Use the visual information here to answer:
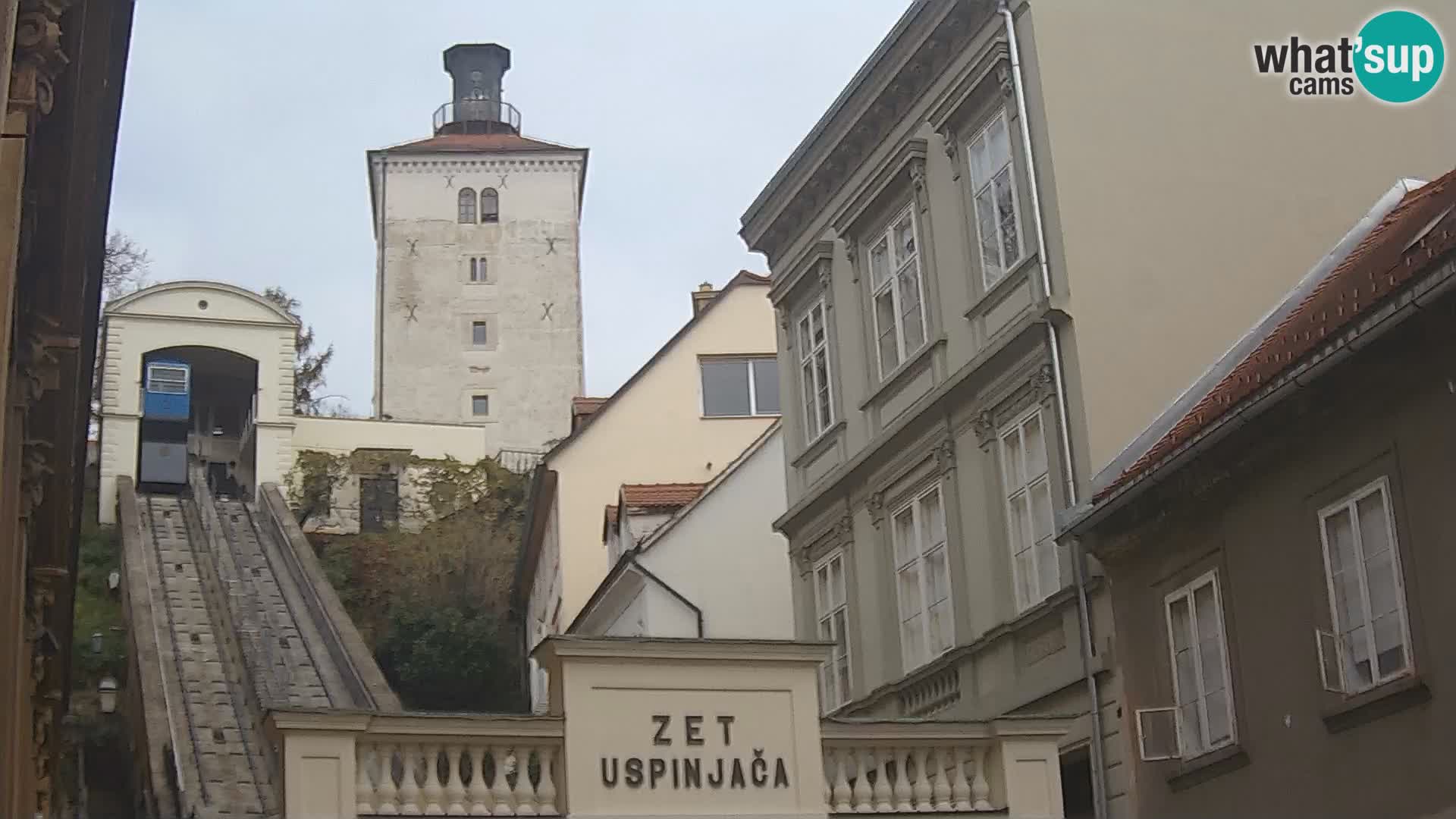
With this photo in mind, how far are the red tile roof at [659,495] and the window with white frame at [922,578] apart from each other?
36.5 ft

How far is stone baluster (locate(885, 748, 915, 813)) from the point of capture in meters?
15.5

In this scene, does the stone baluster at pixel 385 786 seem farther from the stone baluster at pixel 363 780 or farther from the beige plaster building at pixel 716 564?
the beige plaster building at pixel 716 564

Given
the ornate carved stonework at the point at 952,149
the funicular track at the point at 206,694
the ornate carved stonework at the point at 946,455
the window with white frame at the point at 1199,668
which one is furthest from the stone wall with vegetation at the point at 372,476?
the window with white frame at the point at 1199,668

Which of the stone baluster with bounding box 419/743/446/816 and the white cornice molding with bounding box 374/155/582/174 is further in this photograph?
the white cornice molding with bounding box 374/155/582/174

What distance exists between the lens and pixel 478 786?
46.8 feet

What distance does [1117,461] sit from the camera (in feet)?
60.5

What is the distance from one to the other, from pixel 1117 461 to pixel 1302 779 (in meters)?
3.91

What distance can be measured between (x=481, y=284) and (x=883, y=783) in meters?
64.8

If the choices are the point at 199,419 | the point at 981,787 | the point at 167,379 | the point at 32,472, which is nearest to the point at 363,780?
the point at 32,472

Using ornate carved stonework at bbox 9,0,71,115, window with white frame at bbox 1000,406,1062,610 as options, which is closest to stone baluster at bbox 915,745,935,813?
window with white frame at bbox 1000,406,1062,610

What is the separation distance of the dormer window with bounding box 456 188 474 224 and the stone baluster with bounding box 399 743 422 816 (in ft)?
220

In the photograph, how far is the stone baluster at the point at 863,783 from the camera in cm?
Answer: 1545

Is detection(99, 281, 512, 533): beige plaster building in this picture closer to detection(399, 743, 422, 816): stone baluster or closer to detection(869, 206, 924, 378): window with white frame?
detection(869, 206, 924, 378): window with white frame

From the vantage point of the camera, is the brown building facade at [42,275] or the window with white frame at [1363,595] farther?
the window with white frame at [1363,595]
